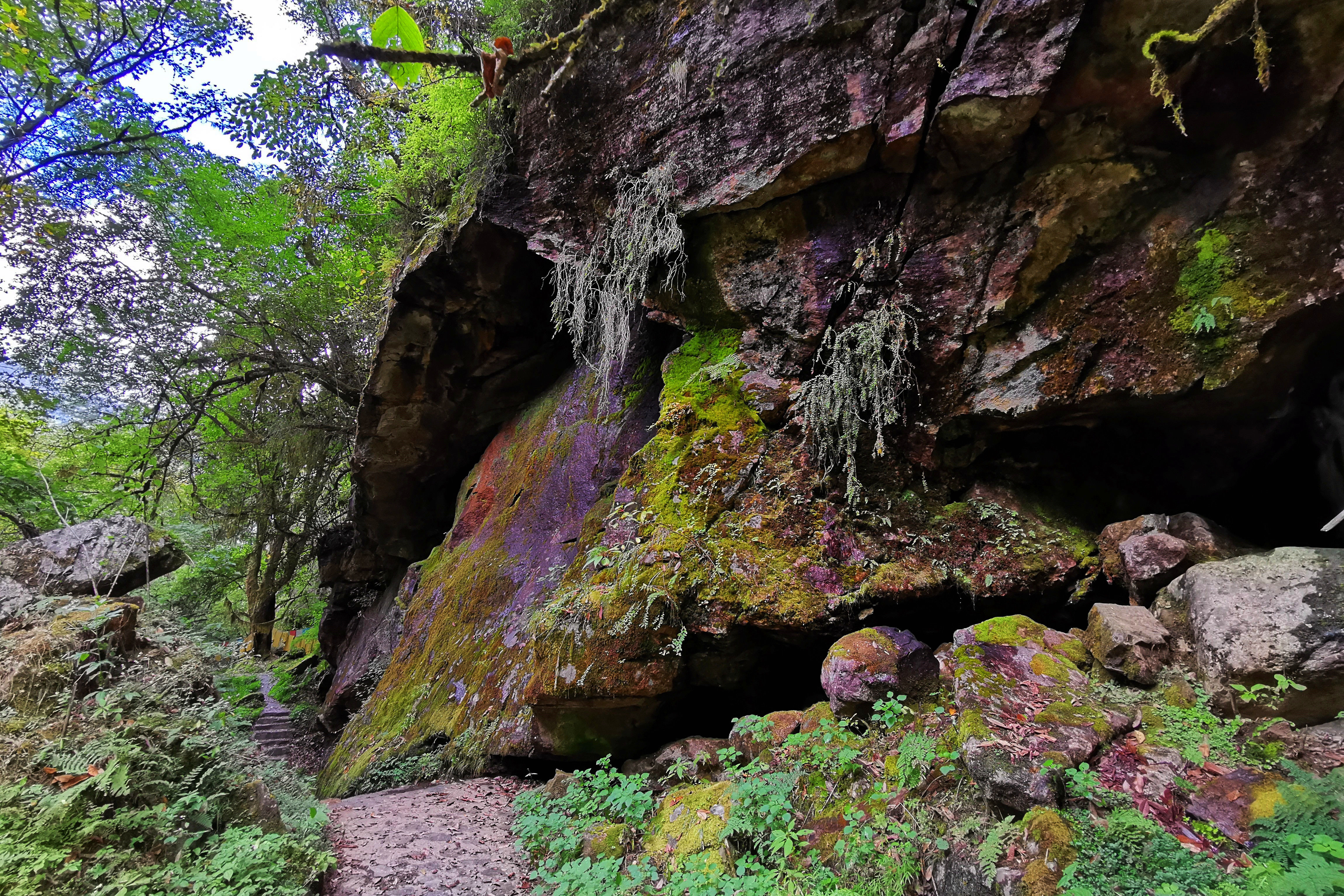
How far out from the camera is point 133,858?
9.75 feet

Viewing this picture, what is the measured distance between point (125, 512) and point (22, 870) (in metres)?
7.82

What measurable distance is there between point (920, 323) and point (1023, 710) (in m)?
3.09

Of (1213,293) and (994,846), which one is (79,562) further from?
(1213,293)

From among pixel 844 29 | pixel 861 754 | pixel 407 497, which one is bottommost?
pixel 861 754

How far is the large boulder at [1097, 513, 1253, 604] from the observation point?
363 centimetres

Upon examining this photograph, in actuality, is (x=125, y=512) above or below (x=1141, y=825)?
above

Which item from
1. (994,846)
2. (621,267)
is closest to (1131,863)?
(994,846)

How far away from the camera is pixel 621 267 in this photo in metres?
6.06

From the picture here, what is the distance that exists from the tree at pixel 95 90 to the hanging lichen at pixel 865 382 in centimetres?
1153

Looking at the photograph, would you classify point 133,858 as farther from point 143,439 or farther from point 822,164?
point 143,439

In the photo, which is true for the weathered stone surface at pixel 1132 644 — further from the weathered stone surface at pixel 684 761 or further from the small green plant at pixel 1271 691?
the weathered stone surface at pixel 684 761

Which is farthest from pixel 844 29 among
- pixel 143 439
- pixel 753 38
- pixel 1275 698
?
pixel 143 439

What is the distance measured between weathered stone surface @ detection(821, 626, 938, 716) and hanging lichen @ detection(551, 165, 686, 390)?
12.9 ft

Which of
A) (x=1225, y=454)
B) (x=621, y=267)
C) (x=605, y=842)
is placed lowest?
(x=605, y=842)
